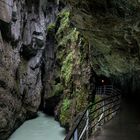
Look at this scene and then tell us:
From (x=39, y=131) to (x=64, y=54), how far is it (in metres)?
9.73

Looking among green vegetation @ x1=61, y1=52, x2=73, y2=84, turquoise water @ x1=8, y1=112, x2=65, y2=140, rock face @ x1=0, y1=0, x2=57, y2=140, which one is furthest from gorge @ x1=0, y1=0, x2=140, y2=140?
turquoise water @ x1=8, y1=112, x2=65, y2=140

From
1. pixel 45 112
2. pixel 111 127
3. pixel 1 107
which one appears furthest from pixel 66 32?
pixel 111 127

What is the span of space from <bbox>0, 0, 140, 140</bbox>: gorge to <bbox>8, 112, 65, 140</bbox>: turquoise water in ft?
2.38

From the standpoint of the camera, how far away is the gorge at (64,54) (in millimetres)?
9562

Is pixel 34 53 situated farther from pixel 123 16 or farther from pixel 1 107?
pixel 123 16

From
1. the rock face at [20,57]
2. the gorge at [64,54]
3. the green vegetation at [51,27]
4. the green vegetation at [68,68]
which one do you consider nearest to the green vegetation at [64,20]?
the gorge at [64,54]

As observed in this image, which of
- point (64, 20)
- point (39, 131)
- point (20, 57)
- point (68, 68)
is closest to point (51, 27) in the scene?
point (64, 20)

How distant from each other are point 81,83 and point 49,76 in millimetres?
13035

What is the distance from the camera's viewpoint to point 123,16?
8.41 metres

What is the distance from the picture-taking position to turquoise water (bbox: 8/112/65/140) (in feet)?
76.8

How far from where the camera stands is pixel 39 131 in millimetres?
25438

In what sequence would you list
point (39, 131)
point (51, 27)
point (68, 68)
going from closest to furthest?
1. point (39, 131)
2. point (68, 68)
3. point (51, 27)

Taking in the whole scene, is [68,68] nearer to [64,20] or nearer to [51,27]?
[64,20]

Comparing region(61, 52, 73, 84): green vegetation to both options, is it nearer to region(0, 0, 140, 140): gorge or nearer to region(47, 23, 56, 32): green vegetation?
region(0, 0, 140, 140): gorge
